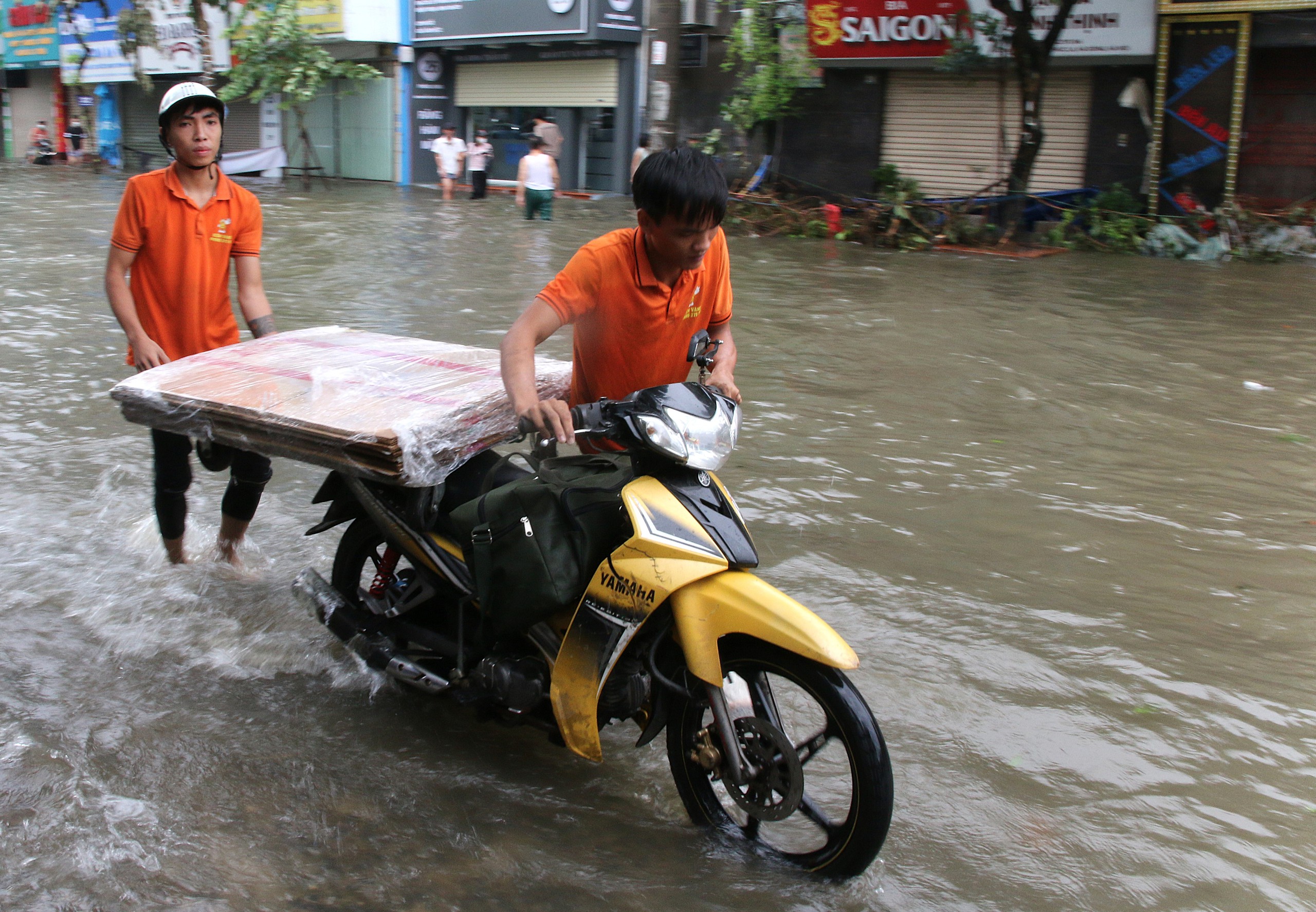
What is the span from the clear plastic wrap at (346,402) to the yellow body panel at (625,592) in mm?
586

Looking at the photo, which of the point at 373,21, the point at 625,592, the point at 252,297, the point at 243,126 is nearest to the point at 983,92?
the point at 252,297

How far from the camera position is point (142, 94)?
3469 centimetres

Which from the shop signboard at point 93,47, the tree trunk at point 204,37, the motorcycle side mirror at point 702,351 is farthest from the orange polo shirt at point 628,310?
the shop signboard at point 93,47

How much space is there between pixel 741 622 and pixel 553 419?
61 centimetres


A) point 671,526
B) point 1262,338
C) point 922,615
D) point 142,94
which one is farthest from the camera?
point 142,94

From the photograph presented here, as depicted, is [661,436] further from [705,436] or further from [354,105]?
[354,105]

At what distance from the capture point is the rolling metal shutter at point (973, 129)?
15938mm

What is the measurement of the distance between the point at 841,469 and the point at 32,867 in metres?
3.79

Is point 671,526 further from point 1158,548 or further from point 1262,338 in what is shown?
point 1262,338

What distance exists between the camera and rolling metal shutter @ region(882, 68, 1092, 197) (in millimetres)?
15938

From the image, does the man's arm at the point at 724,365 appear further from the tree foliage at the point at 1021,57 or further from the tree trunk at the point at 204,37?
the tree trunk at the point at 204,37

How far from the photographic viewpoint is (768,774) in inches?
→ 95.5

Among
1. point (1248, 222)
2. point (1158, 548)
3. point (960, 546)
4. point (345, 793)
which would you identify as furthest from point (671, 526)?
point (1248, 222)

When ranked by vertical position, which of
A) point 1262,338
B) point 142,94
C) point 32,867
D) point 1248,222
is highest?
point 142,94
